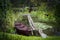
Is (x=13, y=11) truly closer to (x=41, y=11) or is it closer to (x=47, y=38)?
(x=41, y=11)

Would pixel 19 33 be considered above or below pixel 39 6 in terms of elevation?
below

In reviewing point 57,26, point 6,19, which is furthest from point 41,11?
point 6,19

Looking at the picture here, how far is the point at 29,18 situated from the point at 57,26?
37 cm

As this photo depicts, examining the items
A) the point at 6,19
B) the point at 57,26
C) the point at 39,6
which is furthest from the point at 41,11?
the point at 6,19

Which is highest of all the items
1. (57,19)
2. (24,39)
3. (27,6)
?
(27,6)

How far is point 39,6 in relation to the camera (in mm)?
2803

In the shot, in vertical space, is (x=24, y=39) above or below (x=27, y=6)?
below

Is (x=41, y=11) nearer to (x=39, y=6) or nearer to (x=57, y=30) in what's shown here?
(x=39, y=6)

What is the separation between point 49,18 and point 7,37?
582 millimetres

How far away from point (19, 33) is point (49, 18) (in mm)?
421

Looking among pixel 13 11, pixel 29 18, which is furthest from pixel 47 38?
pixel 13 11

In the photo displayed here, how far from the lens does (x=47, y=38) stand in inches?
110

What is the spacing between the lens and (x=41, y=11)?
2.80 meters

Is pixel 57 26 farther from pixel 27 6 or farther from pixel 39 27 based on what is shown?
pixel 27 6
